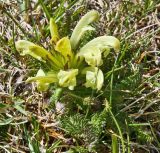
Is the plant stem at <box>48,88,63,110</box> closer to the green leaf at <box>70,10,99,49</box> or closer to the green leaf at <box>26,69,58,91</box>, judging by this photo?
the green leaf at <box>26,69,58,91</box>

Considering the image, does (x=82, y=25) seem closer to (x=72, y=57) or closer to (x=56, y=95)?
(x=72, y=57)

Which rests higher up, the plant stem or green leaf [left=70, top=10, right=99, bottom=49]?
green leaf [left=70, top=10, right=99, bottom=49]

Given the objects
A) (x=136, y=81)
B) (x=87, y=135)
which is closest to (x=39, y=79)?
(x=87, y=135)

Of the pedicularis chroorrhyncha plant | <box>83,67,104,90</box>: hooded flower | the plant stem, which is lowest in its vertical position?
the plant stem

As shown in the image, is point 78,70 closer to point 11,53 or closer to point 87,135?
point 87,135

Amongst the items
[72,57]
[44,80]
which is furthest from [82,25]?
[44,80]

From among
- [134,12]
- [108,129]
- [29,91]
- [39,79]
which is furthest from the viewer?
[134,12]

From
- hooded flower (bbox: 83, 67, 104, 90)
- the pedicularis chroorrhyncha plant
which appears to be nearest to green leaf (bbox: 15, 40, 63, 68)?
the pedicularis chroorrhyncha plant

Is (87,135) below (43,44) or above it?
below
